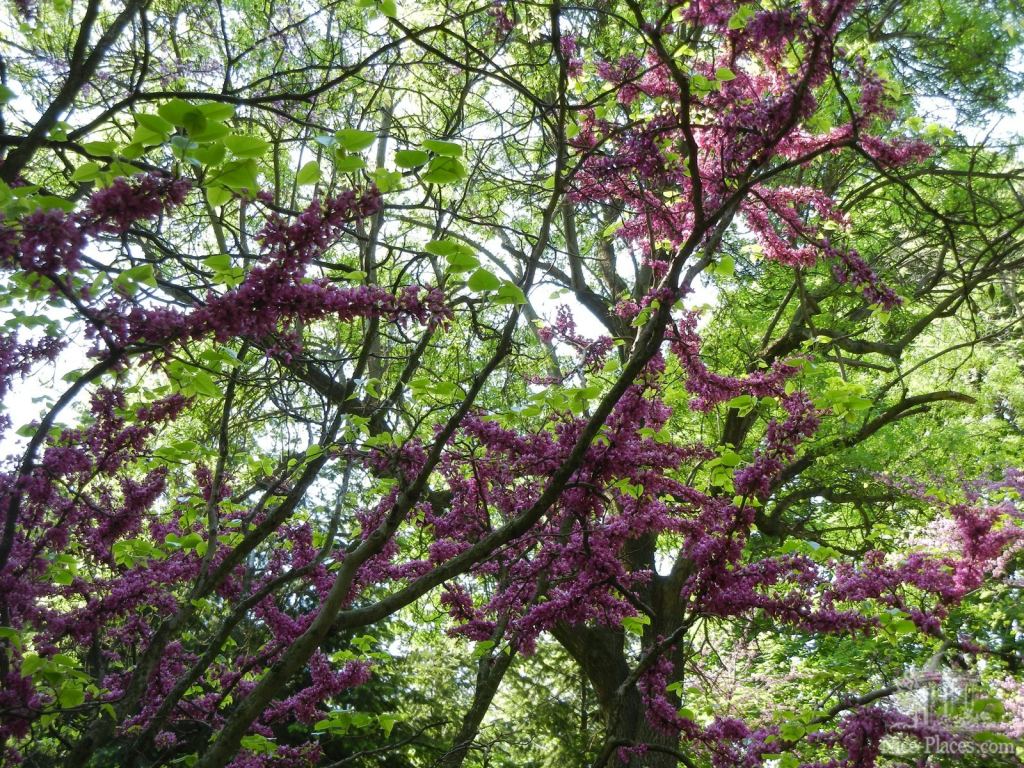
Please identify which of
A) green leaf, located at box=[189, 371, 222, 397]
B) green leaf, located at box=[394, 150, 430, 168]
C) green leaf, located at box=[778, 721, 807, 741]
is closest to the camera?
green leaf, located at box=[394, 150, 430, 168]

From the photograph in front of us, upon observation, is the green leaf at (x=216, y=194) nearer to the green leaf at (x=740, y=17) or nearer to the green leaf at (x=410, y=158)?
the green leaf at (x=410, y=158)

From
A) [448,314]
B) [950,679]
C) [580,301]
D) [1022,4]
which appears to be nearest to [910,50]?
[1022,4]

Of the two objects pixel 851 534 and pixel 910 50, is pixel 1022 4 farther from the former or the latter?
pixel 851 534

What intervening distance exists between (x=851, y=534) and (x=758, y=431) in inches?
72.9

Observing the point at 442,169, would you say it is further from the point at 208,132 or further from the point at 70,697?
the point at 70,697

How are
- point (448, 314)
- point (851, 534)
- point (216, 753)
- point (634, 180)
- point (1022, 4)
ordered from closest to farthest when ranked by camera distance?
point (448, 314) → point (216, 753) → point (634, 180) → point (1022, 4) → point (851, 534)

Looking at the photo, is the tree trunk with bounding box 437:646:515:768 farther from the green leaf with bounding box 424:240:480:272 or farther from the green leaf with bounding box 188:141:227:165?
the green leaf with bounding box 188:141:227:165

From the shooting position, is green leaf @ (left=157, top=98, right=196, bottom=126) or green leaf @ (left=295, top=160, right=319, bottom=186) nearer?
green leaf @ (left=157, top=98, right=196, bottom=126)

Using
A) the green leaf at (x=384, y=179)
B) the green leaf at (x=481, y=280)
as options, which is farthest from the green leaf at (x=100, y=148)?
the green leaf at (x=481, y=280)

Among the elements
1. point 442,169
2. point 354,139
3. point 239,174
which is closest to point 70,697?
point 239,174

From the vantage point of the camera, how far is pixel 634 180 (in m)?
4.01

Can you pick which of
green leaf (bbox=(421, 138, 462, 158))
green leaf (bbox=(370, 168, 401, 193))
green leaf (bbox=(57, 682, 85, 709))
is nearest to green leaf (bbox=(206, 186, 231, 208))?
green leaf (bbox=(370, 168, 401, 193))

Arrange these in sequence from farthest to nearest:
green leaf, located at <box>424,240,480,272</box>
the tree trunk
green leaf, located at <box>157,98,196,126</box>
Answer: the tree trunk → green leaf, located at <box>424,240,480,272</box> → green leaf, located at <box>157,98,196,126</box>

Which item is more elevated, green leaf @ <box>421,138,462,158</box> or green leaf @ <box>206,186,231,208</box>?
green leaf @ <box>421,138,462,158</box>
